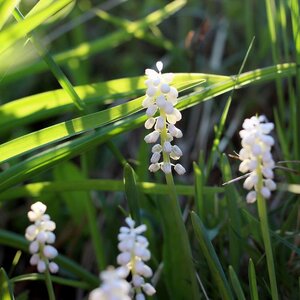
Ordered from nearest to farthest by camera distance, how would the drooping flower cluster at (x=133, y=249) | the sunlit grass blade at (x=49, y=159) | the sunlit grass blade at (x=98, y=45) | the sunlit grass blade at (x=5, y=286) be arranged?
the drooping flower cluster at (x=133, y=249) < the sunlit grass blade at (x=5, y=286) < the sunlit grass blade at (x=49, y=159) < the sunlit grass blade at (x=98, y=45)

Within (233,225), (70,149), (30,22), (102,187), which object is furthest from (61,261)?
(30,22)

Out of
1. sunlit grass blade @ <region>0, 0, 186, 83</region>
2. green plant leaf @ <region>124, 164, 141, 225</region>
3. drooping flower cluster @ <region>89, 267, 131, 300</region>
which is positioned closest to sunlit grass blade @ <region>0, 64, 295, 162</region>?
green plant leaf @ <region>124, 164, 141, 225</region>

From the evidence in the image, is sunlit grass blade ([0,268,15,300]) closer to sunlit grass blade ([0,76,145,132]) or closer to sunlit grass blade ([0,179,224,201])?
sunlit grass blade ([0,179,224,201])

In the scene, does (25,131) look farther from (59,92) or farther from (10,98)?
(59,92)

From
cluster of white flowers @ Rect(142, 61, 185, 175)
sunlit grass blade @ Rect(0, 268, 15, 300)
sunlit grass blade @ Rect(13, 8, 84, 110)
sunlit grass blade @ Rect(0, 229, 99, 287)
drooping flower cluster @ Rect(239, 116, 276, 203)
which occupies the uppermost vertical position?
sunlit grass blade @ Rect(13, 8, 84, 110)

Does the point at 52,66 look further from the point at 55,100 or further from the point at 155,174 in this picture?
the point at 155,174

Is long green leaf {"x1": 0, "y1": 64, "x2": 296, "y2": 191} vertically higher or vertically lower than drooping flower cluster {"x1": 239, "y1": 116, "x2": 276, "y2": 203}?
higher

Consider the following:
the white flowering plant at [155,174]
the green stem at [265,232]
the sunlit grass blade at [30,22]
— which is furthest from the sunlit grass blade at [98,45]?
the green stem at [265,232]

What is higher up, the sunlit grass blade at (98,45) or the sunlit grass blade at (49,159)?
the sunlit grass blade at (98,45)

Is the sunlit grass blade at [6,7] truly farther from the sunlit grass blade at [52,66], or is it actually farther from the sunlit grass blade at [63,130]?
the sunlit grass blade at [63,130]
